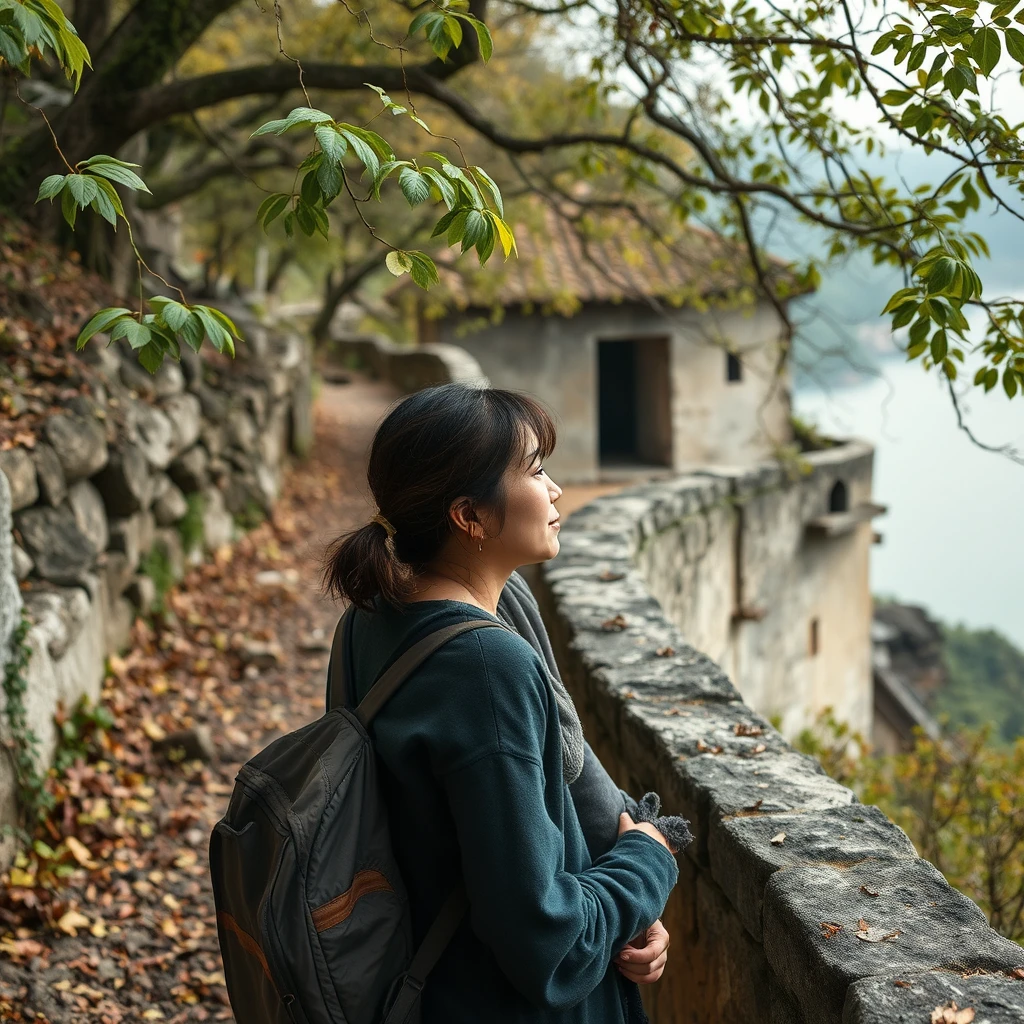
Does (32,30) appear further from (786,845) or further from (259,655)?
(259,655)

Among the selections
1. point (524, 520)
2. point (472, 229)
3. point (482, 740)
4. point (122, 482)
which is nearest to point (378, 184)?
point (472, 229)

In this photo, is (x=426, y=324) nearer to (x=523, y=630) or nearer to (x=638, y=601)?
(x=638, y=601)

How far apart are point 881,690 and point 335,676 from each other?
61.7 ft

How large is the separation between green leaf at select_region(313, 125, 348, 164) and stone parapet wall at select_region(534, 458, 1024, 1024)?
146 cm

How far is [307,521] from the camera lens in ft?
29.3

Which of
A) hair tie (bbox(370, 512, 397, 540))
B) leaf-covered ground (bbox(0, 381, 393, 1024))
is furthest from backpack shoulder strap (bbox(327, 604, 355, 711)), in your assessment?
leaf-covered ground (bbox(0, 381, 393, 1024))

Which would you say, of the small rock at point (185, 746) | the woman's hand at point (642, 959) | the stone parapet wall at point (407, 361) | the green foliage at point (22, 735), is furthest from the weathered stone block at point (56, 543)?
the stone parapet wall at point (407, 361)

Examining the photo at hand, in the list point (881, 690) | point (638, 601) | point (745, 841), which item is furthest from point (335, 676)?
point (881, 690)

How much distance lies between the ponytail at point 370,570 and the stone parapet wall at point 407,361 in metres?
6.56

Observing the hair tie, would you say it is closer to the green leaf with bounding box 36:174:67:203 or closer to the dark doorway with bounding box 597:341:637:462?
the green leaf with bounding box 36:174:67:203

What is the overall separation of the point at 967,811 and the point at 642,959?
4.37 meters

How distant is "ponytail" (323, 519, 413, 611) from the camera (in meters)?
1.57

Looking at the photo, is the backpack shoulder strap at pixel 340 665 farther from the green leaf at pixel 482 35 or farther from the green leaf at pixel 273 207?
the green leaf at pixel 482 35

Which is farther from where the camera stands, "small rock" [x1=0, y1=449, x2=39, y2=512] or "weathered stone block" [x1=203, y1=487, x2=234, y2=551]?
"weathered stone block" [x1=203, y1=487, x2=234, y2=551]
